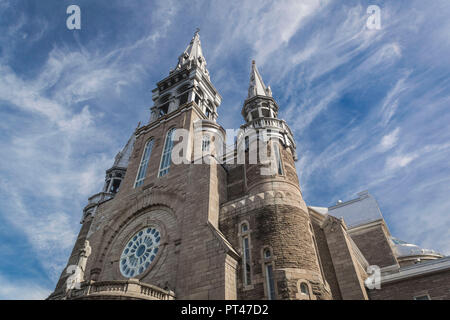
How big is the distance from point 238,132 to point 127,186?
10.2 m

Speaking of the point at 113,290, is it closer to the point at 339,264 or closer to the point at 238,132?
the point at 339,264

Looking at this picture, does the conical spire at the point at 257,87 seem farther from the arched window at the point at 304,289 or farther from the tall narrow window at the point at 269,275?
the arched window at the point at 304,289

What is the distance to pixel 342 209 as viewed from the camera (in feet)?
122

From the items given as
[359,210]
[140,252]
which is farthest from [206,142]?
[359,210]

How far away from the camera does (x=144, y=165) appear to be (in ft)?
89.2

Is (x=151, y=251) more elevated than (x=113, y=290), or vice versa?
(x=151, y=251)

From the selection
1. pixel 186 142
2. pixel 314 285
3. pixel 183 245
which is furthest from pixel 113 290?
pixel 186 142

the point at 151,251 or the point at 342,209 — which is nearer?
the point at 151,251

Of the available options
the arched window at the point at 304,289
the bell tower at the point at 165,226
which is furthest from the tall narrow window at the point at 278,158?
the arched window at the point at 304,289

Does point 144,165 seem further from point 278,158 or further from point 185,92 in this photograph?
point 278,158

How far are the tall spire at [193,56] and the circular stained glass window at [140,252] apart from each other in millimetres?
21988
